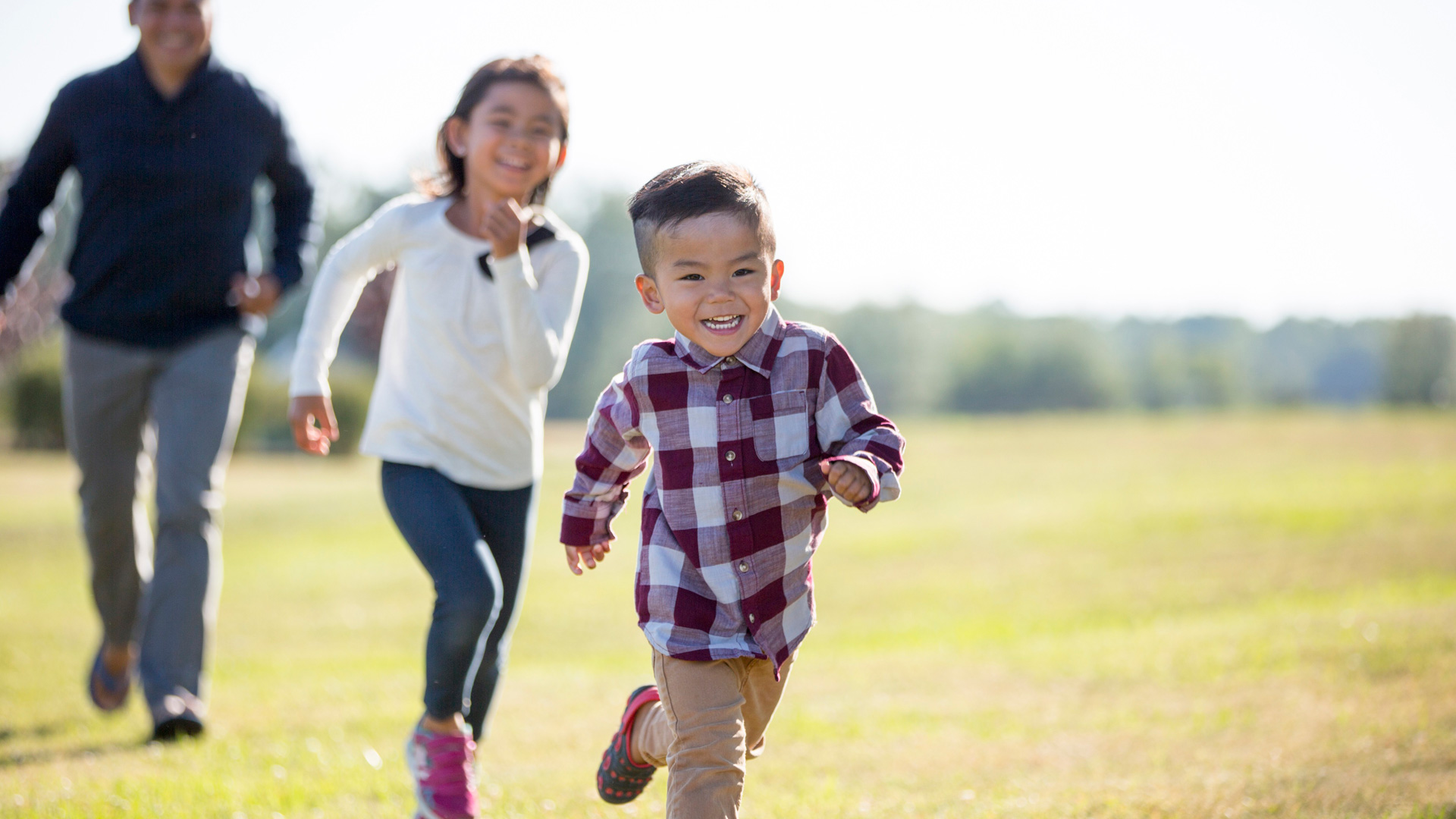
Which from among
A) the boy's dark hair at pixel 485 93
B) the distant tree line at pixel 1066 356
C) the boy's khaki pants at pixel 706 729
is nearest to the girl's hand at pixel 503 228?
the boy's dark hair at pixel 485 93

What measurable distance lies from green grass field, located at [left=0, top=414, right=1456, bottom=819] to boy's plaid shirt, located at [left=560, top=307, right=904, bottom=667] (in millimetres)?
1144

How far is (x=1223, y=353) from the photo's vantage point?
95188mm

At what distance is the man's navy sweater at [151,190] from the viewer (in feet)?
17.2

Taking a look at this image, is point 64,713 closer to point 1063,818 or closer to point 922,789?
point 922,789

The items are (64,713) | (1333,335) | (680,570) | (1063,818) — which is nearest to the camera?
(680,570)

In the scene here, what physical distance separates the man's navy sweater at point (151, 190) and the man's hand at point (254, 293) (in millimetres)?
41

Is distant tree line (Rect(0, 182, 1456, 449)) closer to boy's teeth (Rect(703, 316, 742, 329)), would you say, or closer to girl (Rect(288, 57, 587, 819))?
girl (Rect(288, 57, 587, 819))

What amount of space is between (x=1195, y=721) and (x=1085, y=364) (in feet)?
268

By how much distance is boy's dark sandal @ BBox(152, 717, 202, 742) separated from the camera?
5129 millimetres

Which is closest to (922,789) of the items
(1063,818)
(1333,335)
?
(1063,818)

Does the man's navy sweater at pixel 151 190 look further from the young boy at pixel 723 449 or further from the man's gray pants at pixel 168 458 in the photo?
the young boy at pixel 723 449

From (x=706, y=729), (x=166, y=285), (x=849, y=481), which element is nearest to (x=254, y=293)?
(x=166, y=285)

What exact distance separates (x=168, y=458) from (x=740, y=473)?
Answer: 3253mm

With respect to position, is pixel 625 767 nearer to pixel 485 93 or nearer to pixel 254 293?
pixel 485 93
